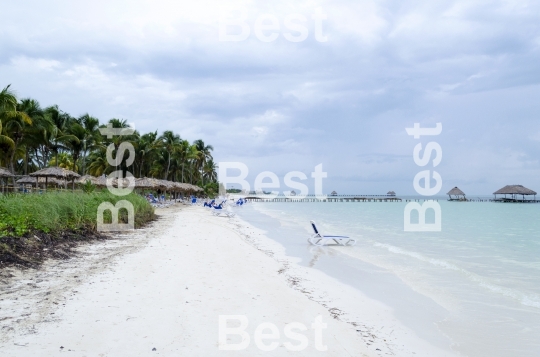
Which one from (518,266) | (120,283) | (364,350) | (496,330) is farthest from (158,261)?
(518,266)

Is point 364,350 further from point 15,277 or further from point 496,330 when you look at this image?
point 15,277

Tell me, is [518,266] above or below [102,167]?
below

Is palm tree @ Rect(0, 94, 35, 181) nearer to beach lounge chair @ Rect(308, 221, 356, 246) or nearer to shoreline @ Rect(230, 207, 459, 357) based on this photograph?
beach lounge chair @ Rect(308, 221, 356, 246)

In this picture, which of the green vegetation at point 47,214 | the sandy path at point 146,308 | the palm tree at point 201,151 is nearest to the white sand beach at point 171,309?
the sandy path at point 146,308

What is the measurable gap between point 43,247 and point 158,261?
2205 millimetres

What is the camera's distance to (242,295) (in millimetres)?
5961

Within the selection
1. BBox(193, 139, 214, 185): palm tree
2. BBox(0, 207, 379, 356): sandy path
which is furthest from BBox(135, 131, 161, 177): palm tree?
BBox(0, 207, 379, 356): sandy path

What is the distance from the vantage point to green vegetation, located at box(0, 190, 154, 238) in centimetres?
824

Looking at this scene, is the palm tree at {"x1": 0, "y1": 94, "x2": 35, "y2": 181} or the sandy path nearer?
the sandy path

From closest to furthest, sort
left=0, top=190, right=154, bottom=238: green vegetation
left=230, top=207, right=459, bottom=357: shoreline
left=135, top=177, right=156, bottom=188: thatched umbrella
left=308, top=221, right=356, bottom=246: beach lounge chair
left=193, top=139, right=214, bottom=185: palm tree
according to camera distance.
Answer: left=230, top=207, right=459, bottom=357: shoreline < left=0, top=190, right=154, bottom=238: green vegetation < left=308, top=221, right=356, bottom=246: beach lounge chair < left=135, top=177, right=156, bottom=188: thatched umbrella < left=193, top=139, right=214, bottom=185: palm tree
